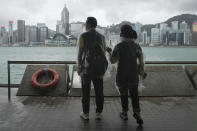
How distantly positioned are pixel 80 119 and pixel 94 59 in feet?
3.95

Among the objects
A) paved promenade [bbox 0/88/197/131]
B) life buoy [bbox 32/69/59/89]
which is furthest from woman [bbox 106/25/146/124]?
life buoy [bbox 32/69/59/89]

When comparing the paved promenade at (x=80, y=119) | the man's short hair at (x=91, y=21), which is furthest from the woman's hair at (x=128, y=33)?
the paved promenade at (x=80, y=119)

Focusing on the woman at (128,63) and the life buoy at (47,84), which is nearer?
the woman at (128,63)

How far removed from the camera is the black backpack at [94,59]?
4.20 meters

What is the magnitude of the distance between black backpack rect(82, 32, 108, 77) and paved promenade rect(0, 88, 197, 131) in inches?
37.1

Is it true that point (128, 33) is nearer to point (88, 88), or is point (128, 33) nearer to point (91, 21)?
point (91, 21)

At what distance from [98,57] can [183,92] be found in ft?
11.7

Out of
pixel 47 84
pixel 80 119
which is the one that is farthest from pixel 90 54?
pixel 47 84

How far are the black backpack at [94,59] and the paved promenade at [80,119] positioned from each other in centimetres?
94

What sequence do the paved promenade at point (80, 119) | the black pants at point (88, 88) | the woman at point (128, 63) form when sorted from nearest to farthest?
the paved promenade at point (80, 119) < the woman at point (128, 63) < the black pants at point (88, 88)

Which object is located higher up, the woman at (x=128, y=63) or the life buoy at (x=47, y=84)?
the woman at (x=128, y=63)

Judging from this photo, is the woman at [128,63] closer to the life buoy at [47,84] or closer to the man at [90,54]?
the man at [90,54]

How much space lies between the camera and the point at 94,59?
4203 mm

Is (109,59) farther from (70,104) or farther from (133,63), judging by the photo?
(70,104)
